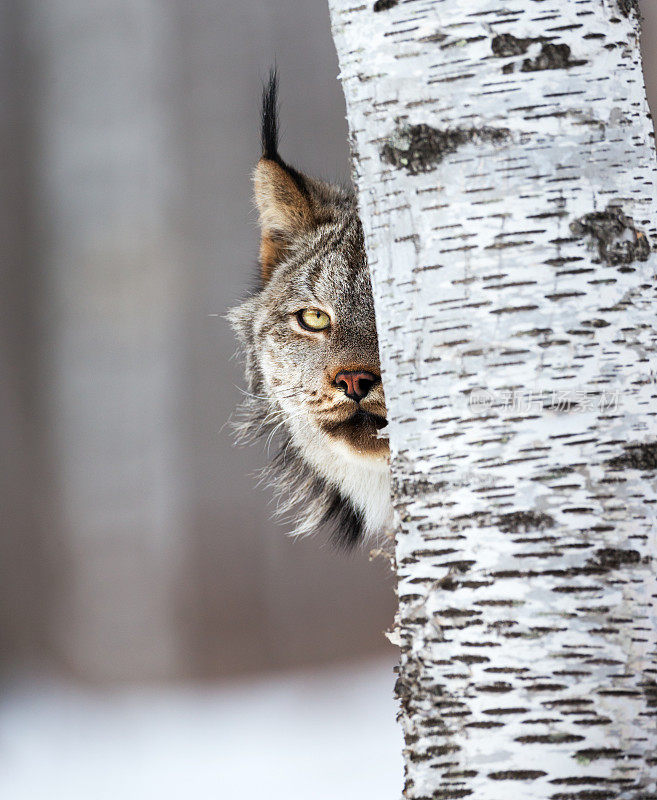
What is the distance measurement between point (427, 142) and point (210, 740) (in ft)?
10.3

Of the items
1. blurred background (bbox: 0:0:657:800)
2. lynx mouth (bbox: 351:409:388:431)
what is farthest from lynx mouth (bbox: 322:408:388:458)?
blurred background (bbox: 0:0:657:800)

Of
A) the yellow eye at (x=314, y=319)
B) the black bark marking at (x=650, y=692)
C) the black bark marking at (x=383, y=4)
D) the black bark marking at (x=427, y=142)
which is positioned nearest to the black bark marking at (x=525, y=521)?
the black bark marking at (x=650, y=692)

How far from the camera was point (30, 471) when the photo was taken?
436 centimetres

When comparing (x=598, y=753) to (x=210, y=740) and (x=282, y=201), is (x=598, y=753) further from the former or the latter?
(x=210, y=740)

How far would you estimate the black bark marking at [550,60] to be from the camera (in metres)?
0.98

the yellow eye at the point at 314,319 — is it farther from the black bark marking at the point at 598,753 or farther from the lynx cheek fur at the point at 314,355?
the black bark marking at the point at 598,753

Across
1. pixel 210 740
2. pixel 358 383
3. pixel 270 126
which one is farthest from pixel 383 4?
pixel 210 740

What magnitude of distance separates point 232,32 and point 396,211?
3649mm

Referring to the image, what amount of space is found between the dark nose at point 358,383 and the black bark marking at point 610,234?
0.69 metres

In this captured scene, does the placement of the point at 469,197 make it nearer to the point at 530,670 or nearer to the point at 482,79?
the point at 482,79

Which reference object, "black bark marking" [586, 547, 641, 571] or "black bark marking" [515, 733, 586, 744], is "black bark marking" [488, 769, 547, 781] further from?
"black bark marking" [586, 547, 641, 571]

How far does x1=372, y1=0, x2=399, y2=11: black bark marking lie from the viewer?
104 centimetres

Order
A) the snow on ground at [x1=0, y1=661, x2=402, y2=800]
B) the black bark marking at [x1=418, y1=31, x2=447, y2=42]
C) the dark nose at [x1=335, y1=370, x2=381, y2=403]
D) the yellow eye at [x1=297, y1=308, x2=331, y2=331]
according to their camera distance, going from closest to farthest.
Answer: the black bark marking at [x1=418, y1=31, x2=447, y2=42]
the dark nose at [x1=335, y1=370, x2=381, y2=403]
the yellow eye at [x1=297, y1=308, x2=331, y2=331]
the snow on ground at [x1=0, y1=661, x2=402, y2=800]

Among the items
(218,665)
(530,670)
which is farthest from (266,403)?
(218,665)
